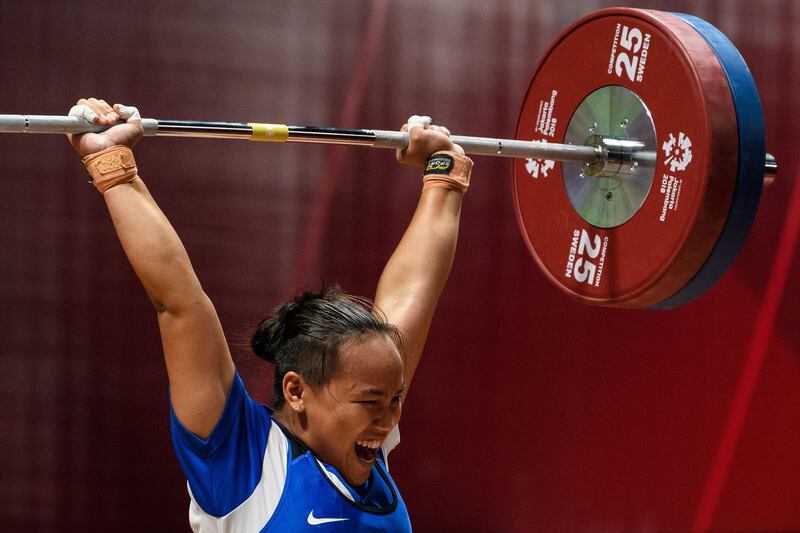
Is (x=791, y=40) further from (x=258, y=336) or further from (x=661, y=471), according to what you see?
(x=258, y=336)

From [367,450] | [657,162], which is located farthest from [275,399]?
[657,162]

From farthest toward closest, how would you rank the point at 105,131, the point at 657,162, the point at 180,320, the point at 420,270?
the point at 657,162
the point at 420,270
the point at 105,131
the point at 180,320

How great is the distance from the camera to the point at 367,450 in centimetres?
181

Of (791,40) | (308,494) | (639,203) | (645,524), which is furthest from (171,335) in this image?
(791,40)

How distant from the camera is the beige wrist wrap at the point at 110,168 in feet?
5.93

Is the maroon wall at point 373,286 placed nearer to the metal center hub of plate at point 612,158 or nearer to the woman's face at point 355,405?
the metal center hub of plate at point 612,158

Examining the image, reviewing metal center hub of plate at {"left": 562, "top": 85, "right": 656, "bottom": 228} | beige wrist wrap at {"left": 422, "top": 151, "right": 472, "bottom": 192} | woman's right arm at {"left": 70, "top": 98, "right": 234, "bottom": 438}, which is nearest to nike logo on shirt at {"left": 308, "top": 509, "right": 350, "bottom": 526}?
woman's right arm at {"left": 70, "top": 98, "right": 234, "bottom": 438}

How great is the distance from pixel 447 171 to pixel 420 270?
0.95 feet

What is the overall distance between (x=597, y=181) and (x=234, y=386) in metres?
1.36

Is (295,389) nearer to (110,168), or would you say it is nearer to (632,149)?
(110,168)

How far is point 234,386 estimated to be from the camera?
1.73m

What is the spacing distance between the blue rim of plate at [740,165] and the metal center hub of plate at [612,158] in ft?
0.75

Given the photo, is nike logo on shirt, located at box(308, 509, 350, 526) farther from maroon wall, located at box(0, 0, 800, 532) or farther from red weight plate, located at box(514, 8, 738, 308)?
maroon wall, located at box(0, 0, 800, 532)

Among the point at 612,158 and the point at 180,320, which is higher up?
the point at 612,158
